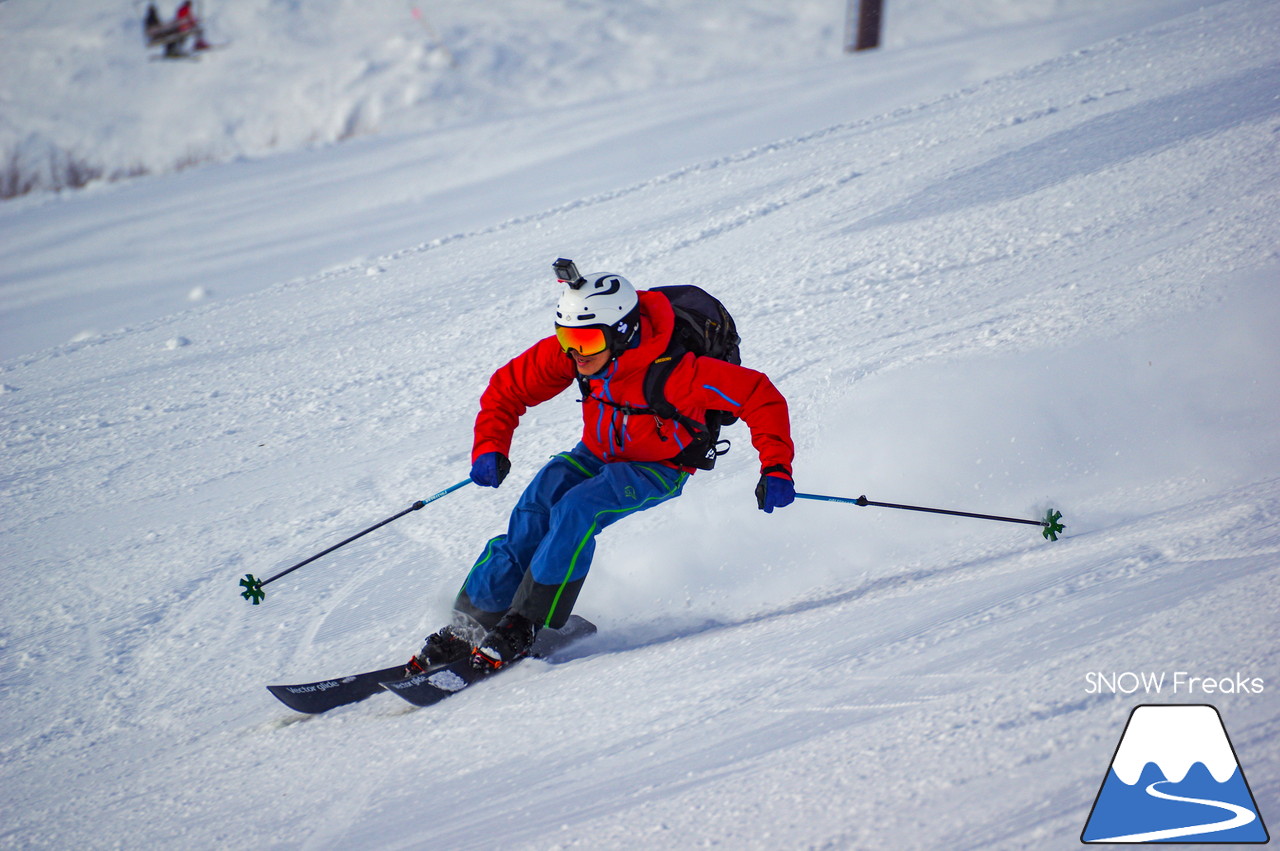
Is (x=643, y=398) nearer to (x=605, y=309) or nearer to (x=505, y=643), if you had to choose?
(x=605, y=309)

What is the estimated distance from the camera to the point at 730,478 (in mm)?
4637

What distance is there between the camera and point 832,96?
36.2 feet

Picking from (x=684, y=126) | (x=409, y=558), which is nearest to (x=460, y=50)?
(x=684, y=126)

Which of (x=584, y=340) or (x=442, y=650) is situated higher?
(x=584, y=340)

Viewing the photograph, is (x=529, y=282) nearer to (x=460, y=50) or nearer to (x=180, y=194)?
(x=180, y=194)

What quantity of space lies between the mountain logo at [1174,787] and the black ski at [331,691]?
2409mm

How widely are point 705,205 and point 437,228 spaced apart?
2875mm

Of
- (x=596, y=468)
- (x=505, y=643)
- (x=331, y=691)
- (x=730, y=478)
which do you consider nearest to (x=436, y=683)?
(x=505, y=643)

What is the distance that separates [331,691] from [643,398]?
1.63 m

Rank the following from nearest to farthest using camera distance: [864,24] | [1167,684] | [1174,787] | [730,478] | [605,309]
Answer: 1. [1174,787]
2. [1167,684]
3. [605,309]
4. [730,478]
5. [864,24]

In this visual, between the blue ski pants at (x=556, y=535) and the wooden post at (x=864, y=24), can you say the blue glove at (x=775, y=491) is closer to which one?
the blue ski pants at (x=556, y=535)

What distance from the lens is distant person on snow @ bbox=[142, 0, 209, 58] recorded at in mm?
20766

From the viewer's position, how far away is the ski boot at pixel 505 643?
327 cm

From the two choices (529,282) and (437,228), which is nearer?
(529,282)
